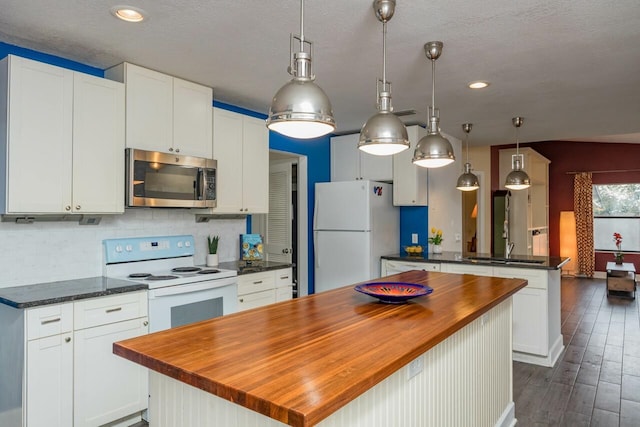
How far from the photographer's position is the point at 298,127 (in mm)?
1754

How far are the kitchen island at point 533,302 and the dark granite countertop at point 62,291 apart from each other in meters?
3.01

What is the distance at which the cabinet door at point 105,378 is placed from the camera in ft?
8.00

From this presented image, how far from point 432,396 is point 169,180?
7.74 feet

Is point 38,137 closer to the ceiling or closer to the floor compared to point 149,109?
closer to the floor

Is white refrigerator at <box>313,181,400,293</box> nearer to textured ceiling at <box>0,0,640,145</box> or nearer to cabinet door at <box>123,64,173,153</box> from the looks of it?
textured ceiling at <box>0,0,640,145</box>

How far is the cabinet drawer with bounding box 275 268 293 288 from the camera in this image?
148 inches

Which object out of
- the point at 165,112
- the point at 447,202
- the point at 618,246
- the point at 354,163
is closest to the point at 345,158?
the point at 354,163

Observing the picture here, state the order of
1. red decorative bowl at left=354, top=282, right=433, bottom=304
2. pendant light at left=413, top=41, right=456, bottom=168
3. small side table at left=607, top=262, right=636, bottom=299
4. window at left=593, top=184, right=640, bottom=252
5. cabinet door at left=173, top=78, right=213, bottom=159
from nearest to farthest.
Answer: red decorative bowl at left=354, top=282, right=433, bottom=304 < pendant light at left=413, top=41, right=456, bottom=168 < cabinet door at left=173, top=78, right=213, bottom=159 < small side table at left=607, top=262, right=636, bottom=299 < window at left=593, top=184, right=640, bottom=252

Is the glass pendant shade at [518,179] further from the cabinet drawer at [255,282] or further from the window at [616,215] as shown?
the window at [616,215]

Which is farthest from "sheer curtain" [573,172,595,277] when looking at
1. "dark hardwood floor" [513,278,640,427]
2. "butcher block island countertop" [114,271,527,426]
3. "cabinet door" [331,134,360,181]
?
"butcher block island countertop" [114,271,527,426]

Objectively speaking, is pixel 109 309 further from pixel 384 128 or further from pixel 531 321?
pixel 531 321

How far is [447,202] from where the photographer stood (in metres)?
5.33

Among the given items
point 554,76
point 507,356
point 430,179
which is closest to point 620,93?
point 554,76

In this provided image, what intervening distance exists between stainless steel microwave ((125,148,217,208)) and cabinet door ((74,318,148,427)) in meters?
0.89
